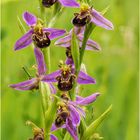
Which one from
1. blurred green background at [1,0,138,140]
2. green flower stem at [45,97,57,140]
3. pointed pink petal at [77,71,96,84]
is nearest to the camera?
green flower stem at [45,97,57,140]

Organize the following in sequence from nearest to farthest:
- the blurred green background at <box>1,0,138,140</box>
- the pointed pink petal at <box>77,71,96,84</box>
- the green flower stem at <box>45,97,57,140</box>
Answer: the green flower stem at <box>45,97,57,140</box> < the pointed pink petal at <box>77,71,96,84</box> < the blurred green background at <box>1,0,138,140</box>

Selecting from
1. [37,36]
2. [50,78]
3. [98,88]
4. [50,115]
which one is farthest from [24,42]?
[98,88]

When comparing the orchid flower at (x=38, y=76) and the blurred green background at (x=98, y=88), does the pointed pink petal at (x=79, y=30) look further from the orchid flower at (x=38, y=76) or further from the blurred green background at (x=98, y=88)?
the blurred green background at (x=98, y=88)

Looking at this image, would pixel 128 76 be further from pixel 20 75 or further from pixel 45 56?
pixel 45 56

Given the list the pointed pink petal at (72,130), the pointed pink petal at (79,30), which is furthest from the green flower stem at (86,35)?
the pointed pink petal at (72,130)

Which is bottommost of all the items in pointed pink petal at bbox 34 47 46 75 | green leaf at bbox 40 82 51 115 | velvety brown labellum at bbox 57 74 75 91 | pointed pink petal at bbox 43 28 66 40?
green leaf at bbox 40 82 51 115

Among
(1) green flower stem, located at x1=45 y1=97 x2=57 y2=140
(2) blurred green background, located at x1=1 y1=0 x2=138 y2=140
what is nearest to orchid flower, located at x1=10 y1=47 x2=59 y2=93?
(1) green flower stem, located at x1=45 y1=97 x2=57 y2=140

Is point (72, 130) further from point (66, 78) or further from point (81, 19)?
point (81, 19)

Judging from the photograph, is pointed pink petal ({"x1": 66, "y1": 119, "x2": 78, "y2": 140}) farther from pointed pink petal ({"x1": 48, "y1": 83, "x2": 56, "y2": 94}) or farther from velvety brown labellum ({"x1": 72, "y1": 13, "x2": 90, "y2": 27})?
velvety brown labellum ({"x1": 72, "y1": 13, "x2": 90, "y2": 27})

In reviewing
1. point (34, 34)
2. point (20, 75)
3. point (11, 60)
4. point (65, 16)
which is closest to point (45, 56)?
point (34, 34)
